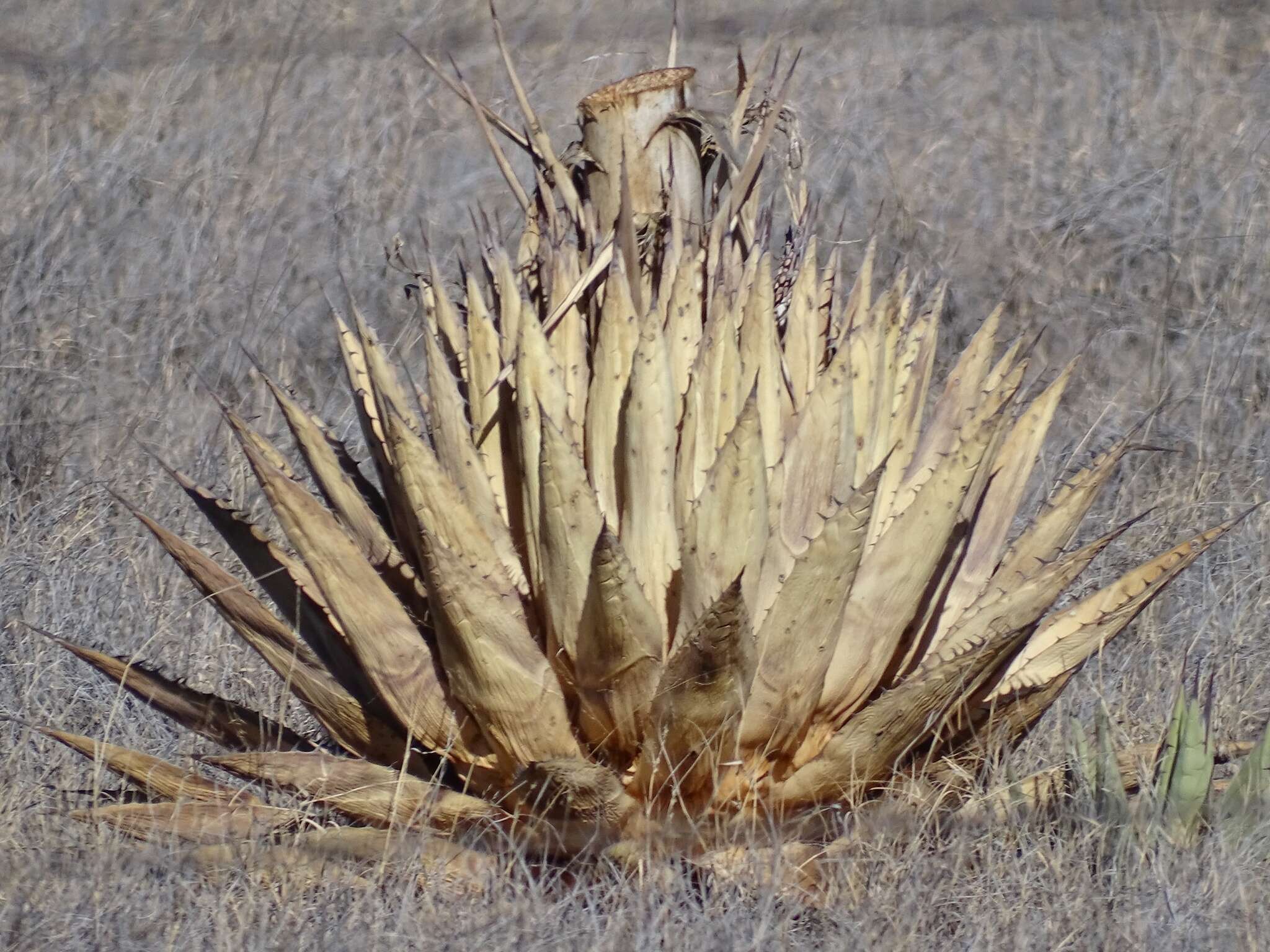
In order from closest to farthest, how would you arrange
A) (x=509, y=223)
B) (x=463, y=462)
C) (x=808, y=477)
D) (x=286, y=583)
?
(x=808, y=477) → (x=463, y=462) → (x=286, y=583) → (x=509, y=223)

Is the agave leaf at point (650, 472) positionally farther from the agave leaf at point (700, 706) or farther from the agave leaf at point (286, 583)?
the agave leaf at point (286, 583)

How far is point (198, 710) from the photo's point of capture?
7.79 ft

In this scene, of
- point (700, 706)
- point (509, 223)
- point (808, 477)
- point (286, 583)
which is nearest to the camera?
point (700, 706)

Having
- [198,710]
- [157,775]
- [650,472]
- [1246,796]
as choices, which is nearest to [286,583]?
[198,710]

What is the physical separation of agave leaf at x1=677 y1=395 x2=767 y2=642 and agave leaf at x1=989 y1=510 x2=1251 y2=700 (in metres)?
0.48

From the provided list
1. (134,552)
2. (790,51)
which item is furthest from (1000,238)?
(134,552)

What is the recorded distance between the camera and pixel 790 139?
2322 mm

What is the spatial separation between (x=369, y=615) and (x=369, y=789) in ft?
0.78

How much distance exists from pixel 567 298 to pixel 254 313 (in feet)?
12.8

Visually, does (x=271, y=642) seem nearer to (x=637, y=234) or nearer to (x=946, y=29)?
(x=637, y=234)

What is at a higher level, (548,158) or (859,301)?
(548,158)

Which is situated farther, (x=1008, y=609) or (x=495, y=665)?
(x=1008, y=609)

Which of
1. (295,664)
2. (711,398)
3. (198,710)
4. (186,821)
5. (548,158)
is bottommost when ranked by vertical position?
(186,821)

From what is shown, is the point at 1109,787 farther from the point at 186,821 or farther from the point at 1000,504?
the point at 186,821
